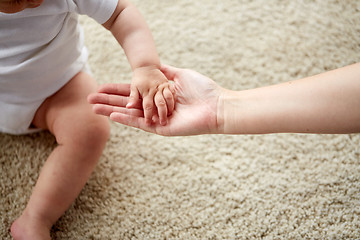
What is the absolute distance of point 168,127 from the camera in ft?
2.39

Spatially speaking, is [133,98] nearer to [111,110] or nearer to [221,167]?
[111,110]

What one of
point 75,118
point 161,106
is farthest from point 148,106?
point 75,118

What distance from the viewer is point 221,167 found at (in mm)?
875

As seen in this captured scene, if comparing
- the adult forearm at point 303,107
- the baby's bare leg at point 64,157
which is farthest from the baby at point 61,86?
the adult forearm at point 303,107

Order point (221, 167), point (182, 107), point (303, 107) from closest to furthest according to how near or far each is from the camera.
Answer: point (303, 107) < point (182, 107) < point (221, 167)

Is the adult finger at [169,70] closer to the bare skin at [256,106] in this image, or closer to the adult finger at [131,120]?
the bare skin at [256,106]

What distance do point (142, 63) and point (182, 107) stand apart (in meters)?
0.12

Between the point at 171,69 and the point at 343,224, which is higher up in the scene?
the point at 171,69

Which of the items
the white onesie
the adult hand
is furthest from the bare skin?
the white onesie

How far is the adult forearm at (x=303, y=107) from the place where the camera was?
622 mm

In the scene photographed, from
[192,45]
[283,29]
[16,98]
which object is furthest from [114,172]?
[283,29]

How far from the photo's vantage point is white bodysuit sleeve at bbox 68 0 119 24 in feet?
2.36

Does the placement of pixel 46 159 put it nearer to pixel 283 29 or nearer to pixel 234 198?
pixel 234 198

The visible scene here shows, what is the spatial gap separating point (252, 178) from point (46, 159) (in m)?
0.47
